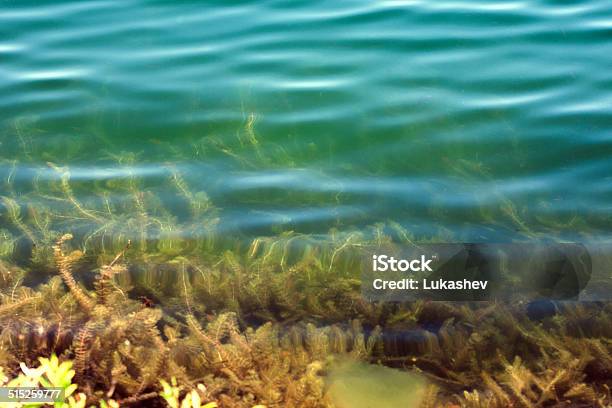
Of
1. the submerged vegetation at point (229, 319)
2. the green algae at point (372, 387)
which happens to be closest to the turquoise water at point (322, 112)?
the submerged vegetation at point (229, 319)

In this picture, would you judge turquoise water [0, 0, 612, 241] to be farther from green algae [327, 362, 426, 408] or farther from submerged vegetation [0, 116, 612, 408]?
green algae [327, 362, 426, 408]

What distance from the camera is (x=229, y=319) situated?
9.57 feet

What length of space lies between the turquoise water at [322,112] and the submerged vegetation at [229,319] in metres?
0.09

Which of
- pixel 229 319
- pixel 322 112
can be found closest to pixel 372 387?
pixel 229 319

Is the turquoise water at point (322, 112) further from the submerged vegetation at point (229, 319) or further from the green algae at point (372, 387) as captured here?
the green algae at point (372, 387)

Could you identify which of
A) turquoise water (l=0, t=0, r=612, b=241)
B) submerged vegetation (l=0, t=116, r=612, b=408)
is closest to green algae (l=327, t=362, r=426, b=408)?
submerged vegetation (l=0, t=116, r=612, b=408)

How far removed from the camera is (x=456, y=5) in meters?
5.35

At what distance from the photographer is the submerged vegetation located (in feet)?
8.49

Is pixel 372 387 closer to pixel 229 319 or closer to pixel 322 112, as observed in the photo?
pixel 229 319

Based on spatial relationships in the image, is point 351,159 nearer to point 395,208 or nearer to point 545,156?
point 395,208

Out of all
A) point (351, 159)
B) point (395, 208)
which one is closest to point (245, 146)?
point (351, 159)

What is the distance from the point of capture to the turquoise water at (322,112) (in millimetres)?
3717

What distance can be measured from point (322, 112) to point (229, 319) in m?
1.79

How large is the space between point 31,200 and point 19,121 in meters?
0.80
